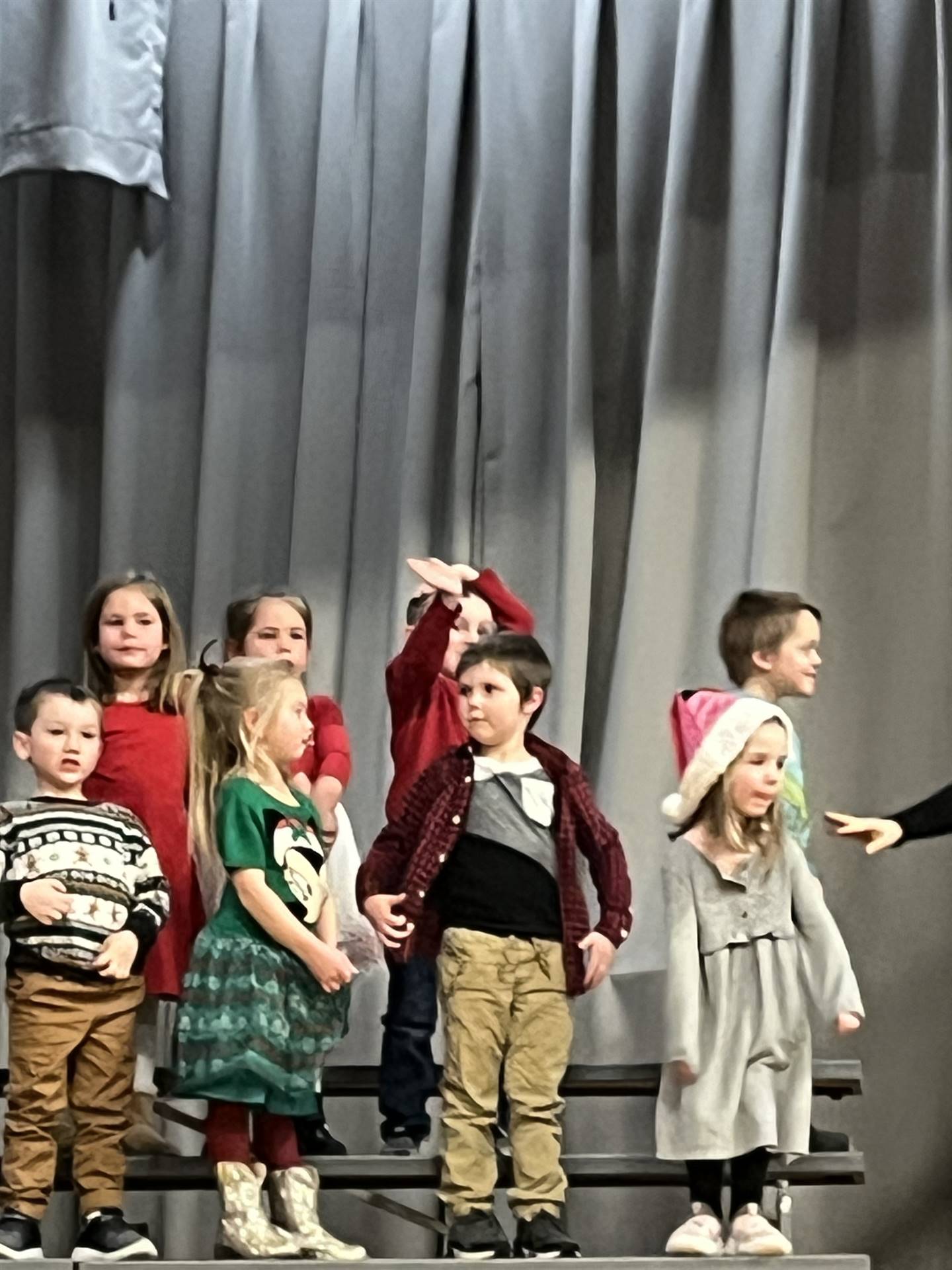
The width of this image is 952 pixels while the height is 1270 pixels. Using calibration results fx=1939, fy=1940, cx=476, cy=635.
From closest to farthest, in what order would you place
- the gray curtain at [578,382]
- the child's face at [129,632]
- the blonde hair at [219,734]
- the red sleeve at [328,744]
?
the blonde hair at [219,734] → the child's face at [129,632] → the red sleeve at [328,744] → the gray curtain at [578,382]

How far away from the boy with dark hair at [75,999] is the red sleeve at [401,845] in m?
0.34

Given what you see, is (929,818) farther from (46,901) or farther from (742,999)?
(46,901)

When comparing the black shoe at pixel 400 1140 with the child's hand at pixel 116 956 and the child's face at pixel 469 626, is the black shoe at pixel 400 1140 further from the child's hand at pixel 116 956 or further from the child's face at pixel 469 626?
the child's face at pixel 469 626

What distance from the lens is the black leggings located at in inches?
123

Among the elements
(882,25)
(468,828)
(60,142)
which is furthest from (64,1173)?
(882,25)

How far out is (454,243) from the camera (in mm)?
4652

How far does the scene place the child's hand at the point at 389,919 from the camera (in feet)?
10.2

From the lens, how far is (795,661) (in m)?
A: 3.56

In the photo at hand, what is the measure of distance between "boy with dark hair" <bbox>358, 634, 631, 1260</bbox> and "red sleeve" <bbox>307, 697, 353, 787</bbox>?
0.37 meters

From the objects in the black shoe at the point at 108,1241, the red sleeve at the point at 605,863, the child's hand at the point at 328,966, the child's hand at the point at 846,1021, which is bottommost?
the black shoe at the point at 108,1241

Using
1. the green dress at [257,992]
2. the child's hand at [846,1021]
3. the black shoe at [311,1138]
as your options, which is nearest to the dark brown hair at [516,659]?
the green dress at [257,992]

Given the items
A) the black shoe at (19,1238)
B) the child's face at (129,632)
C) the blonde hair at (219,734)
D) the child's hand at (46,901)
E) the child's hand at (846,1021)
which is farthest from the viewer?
the child's face at (129,632)

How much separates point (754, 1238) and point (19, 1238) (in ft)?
3.71

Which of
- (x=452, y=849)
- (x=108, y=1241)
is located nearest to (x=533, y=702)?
(x=452, y=849)
